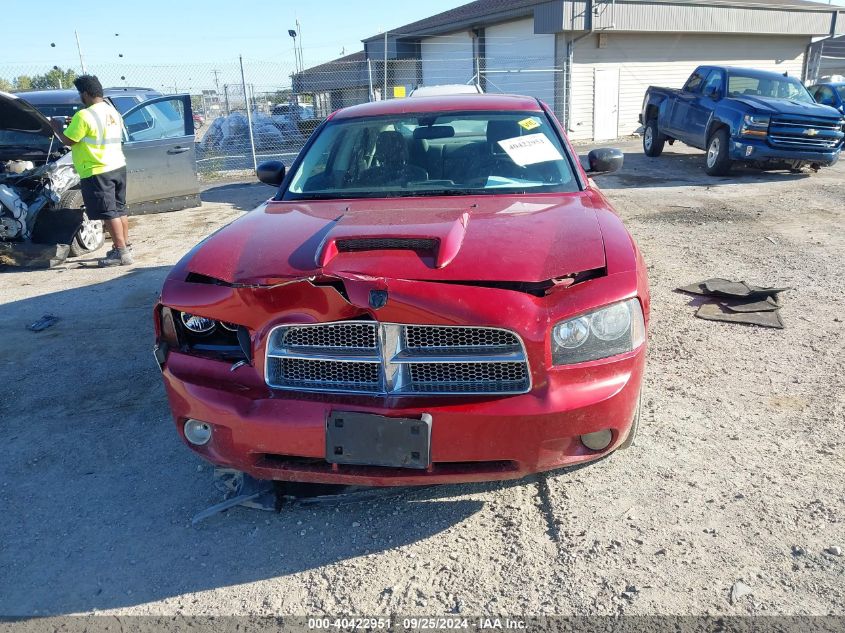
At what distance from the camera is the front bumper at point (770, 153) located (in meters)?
11.2

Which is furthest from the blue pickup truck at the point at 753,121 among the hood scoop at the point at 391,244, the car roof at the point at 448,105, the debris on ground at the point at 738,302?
the hood scoop at the point at 391,244

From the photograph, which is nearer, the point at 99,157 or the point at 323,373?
the point at 323,373

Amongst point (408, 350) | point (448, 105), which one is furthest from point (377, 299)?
point (448, 105)

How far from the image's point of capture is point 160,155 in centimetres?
916

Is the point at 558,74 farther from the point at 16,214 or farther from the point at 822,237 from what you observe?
the point at 16,214

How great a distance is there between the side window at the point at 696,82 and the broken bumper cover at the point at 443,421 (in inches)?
477

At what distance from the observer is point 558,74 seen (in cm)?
1998

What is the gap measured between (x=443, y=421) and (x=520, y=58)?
2132cm

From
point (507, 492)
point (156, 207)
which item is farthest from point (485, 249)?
point (156, 207)

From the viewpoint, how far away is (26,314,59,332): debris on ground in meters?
5.56

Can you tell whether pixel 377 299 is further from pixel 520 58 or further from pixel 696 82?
pixel 520 58

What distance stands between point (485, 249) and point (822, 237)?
6.60 metres

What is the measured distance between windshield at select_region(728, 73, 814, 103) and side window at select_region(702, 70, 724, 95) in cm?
17

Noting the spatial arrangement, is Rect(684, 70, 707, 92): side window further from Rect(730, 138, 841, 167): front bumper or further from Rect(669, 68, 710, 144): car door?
Rect(730, 138, 841, 167): front bumper
